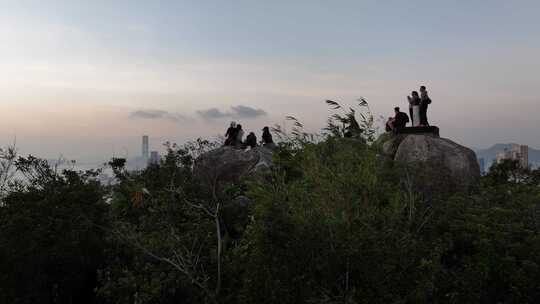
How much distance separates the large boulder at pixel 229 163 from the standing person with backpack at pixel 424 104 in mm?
8488

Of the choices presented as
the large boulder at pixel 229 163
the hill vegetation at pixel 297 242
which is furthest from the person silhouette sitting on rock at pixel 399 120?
the large boulder at pixel 229 163

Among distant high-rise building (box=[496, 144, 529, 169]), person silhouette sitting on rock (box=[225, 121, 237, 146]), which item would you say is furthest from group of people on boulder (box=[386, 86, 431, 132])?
distant high-rise building (box=[496, 144, 529, 169])

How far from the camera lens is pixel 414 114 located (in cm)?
2373

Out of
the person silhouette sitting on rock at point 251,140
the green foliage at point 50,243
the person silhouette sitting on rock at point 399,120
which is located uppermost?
the person silhouette sitting on rock at point 399,120

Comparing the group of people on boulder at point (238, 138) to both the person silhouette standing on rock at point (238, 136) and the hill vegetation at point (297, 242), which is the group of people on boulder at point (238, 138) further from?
the hill vegetation at point (297, 242)

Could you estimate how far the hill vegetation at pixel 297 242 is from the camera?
464 inches

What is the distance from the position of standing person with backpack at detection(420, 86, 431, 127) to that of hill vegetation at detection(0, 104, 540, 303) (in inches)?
151

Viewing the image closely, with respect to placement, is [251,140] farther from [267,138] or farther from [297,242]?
[297,242]

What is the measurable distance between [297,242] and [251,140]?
58.4 ft

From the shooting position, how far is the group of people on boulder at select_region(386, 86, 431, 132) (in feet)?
74.5

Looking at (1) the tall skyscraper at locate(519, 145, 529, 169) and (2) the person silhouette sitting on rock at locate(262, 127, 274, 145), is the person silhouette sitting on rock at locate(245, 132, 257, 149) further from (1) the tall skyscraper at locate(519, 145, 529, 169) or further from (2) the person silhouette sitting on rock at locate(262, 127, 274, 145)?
(1) the tall skyscraper at locate(519, 145, 529, 169)

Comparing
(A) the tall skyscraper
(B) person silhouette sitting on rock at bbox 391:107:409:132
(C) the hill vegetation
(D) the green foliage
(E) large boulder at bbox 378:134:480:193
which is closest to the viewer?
(C) the hill vegetation

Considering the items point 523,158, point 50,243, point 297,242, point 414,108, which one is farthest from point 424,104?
point 523,158

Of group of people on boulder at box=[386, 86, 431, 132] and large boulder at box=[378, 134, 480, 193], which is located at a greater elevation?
group of people on boulder at box=[386, 86, 431, 132]
